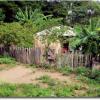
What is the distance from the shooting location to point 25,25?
10.5m

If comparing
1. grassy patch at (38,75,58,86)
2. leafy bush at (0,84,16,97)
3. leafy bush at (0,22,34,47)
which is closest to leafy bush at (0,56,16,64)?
leafy bush at (0,22,34,47)

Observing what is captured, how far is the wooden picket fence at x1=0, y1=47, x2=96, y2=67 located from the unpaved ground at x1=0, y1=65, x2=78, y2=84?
25.0 inches

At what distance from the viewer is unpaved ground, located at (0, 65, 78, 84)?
24.7ft

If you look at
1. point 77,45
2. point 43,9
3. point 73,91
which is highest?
point 43,9

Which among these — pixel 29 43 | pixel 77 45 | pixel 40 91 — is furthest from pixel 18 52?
pixel 40 91

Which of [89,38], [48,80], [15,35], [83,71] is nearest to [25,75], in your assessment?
[48,80]

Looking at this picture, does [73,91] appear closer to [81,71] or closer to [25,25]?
[81,71]

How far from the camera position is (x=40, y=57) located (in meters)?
9.38

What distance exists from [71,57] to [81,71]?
96 centimetres

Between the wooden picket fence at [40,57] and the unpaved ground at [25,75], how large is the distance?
64 cm

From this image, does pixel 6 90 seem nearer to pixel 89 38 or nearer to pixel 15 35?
pixel 89 38

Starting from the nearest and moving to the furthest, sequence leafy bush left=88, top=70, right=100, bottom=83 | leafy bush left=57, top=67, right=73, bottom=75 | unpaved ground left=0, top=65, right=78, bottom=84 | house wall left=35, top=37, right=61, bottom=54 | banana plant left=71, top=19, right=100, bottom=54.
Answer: unpaved ground left=0, top=65, right=78, bottom=84
leafy bush left=88, top=70, right=100, bottom=83
leafy bush left=57, top=67, right=73, bottom=75
banana plant left=71, top=19, right=100, bottom=54
house wall left=35, top=37, right=61, bottom=54

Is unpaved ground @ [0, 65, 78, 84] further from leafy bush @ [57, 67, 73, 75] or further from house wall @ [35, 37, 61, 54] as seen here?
house wall @ [35, 37, 61, 54]

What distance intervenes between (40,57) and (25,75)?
1503 mm
